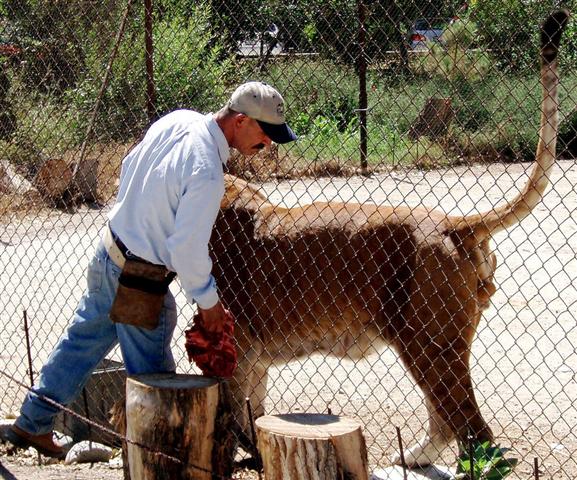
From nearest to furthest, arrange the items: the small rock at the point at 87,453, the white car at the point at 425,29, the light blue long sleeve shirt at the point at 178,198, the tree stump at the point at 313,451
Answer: the tree stump at the point at 313,451
the light blue long sleeve shirt at the point at 178,198
the small rock at the point at 87,453
the white car at the point at 425,29

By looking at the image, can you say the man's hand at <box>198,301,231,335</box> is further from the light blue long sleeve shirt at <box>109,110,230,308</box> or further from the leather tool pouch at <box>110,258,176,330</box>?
the leather tool pouch at <box>110,258,176,330</box>

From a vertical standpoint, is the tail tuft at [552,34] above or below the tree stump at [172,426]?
above

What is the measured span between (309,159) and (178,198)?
332 inches

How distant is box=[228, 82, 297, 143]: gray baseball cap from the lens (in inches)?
151

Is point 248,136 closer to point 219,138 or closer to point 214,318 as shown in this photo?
point 219,138

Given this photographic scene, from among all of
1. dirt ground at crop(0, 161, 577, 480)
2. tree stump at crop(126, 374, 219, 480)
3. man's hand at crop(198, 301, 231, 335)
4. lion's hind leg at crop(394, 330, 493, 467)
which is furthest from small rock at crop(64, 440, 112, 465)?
lion's hind leg at crop(394, 330, 493, 467)

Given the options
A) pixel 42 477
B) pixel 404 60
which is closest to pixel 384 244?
pixel 42 477

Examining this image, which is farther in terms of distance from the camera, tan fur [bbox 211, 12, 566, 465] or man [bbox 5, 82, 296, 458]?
tan fur [bbox 211, 12, 566, 465]

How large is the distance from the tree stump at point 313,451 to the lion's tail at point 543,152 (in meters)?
1.50

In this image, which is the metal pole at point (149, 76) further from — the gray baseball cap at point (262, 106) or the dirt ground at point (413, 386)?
the gray baseball cap at point (262, 106)

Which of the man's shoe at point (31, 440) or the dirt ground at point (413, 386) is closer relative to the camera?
the man's shoe at point (31, 440)

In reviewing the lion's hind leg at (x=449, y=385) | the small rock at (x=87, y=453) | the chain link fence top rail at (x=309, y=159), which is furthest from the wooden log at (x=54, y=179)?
the lion's hind leg at (x=449, y=385)

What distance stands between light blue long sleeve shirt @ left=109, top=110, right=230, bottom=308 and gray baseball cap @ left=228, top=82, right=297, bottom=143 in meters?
0.13

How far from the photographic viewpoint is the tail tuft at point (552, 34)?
13.1 ft
